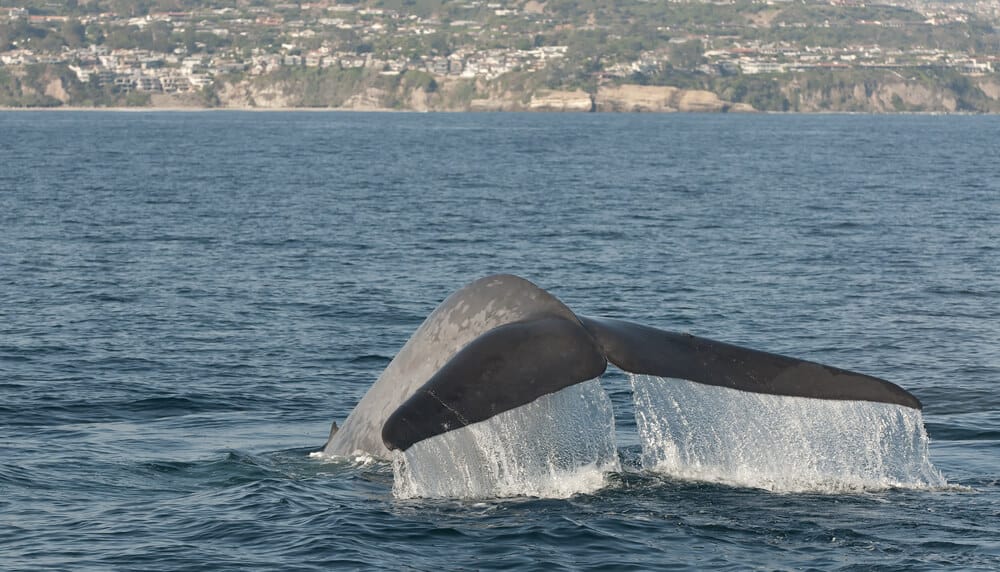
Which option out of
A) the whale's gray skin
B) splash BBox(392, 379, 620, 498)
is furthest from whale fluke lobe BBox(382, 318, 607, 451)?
splash BBox(392, 379, 620, 498)

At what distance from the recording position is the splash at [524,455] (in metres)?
10.5

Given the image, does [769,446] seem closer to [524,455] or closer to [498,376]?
[524,455]

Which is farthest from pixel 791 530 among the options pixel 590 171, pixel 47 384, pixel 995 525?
pixel 590 171

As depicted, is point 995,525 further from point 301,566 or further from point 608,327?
point 301,566

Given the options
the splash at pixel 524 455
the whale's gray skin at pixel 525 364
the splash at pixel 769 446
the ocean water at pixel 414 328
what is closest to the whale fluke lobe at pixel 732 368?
the whale's gray skin at pixel 525 364

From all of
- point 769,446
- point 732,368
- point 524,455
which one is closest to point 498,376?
point 732,368

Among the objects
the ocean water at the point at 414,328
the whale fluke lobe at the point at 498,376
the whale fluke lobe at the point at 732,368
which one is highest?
the whale fluke lobe at the point at 498,376

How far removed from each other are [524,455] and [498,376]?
8.48 feet

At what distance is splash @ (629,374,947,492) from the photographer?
11781 mm

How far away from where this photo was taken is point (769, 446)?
38.9 feet

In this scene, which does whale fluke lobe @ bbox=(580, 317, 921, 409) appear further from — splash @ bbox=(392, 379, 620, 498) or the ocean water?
splash @ bbox=(392, 379, 620, 498)

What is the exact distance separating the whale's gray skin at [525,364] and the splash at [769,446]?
1.85 meters

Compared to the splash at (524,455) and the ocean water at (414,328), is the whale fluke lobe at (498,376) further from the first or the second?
the ocean water at (414,328)

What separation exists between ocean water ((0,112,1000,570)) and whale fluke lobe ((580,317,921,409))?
112 cm
